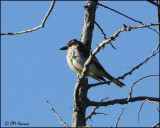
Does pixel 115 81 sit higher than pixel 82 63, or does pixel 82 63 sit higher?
pixel 82 63

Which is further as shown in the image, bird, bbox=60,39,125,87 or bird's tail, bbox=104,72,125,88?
bird's tail, bbox=104,72,125,88

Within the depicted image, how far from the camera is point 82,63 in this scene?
6.68 metres

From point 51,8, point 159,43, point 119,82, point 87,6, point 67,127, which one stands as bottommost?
point 67,127

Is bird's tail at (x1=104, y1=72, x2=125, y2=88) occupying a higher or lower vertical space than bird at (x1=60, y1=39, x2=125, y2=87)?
lower

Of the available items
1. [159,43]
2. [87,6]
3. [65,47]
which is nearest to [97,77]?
[65,47]

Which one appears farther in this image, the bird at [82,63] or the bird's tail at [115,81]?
the bird's tail at [115,81]

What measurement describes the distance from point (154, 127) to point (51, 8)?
2264 mm

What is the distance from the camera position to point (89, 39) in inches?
241

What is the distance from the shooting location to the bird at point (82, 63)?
22.0 feet

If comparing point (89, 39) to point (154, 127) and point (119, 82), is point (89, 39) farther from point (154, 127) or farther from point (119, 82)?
point (154, 127)

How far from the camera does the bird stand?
6695 mm

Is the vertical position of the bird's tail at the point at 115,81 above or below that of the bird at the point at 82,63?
below

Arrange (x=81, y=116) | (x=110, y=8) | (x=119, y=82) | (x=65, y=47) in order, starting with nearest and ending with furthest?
(x=81, y=116) → (x=110, y=8) → (x=119, y=82) → (x=65, y=47)

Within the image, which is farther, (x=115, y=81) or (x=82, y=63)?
(x=115, y=81)
